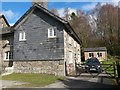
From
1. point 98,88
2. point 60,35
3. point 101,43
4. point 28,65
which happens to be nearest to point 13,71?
point 28,65

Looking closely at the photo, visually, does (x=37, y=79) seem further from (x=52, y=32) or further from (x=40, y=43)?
(x=52, y=32)

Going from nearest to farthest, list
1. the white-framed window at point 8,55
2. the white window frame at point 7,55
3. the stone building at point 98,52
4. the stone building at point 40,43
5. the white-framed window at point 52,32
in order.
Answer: the stone building at point 40,43
the white-framed window at point 52,32
the white-framed window at point 8,55
the white window frame at point 7,55
the stone building at point 98,52

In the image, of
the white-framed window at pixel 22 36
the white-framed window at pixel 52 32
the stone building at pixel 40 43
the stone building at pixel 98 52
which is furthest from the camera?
the stone building at pixel 98 52

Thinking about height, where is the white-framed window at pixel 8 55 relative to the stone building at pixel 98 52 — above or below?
below

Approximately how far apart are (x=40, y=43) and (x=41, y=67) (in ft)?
9.46

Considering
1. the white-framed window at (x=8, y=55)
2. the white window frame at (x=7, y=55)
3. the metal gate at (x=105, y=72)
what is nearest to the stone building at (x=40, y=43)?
the metal gate at (x=105, y=72)

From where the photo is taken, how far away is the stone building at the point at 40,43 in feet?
65.8

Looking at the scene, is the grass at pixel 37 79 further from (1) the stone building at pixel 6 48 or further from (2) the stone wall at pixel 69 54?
(1) the stone building at pixel 6 48

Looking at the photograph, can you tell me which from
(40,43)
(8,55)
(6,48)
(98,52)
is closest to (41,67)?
(40,43)

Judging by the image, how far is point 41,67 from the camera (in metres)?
20.7

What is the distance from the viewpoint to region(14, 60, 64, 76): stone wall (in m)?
19.7

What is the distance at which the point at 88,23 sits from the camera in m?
65.3

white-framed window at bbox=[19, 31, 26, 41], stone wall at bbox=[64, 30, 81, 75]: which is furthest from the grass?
white-framed window at bbox=[19, 31, 26, 41]

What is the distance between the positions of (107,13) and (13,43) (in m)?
44.4
